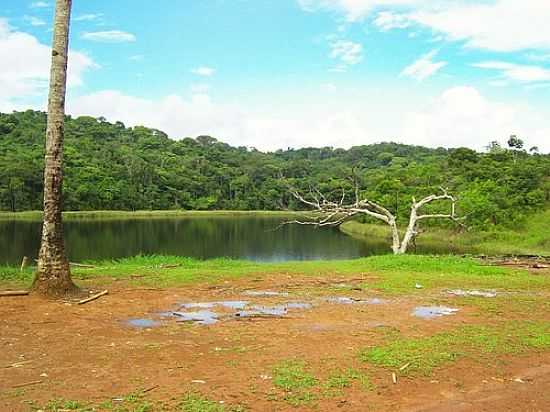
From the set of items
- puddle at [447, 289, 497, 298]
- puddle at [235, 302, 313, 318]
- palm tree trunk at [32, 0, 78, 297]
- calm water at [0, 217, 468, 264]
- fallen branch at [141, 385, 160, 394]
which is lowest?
calm water at [0, 217, 468, 264]

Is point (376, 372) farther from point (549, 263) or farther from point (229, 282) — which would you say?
point (549, 263)

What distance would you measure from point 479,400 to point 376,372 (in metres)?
1.18

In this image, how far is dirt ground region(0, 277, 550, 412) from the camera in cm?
562

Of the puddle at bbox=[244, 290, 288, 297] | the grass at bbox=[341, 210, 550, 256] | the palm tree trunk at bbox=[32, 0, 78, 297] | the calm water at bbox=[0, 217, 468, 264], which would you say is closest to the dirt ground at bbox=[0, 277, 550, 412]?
the palm tree trunk at bbox=[32, 0, 78, 297]

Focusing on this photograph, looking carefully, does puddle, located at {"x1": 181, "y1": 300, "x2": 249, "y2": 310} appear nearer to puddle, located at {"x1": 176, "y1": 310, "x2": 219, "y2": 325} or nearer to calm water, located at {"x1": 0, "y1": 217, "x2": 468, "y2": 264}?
puddle, located at {"x1": 176, "y1": 310, "x2": 219, "y2": 325}

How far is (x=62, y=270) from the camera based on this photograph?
1067 cm

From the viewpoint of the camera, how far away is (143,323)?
8789 millimetres

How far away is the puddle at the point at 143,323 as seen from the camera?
8.58 meters

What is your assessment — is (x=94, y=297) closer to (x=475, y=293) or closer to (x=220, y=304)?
(x=220, y=304)

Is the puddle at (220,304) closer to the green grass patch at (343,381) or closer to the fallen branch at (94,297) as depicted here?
the fallen branch at (94,297)

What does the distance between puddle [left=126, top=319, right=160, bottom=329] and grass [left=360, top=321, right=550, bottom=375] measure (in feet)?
10.9

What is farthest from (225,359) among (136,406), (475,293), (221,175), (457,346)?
(221,175)

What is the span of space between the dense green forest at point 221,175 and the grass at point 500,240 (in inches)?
40.5

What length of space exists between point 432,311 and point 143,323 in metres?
5.10
